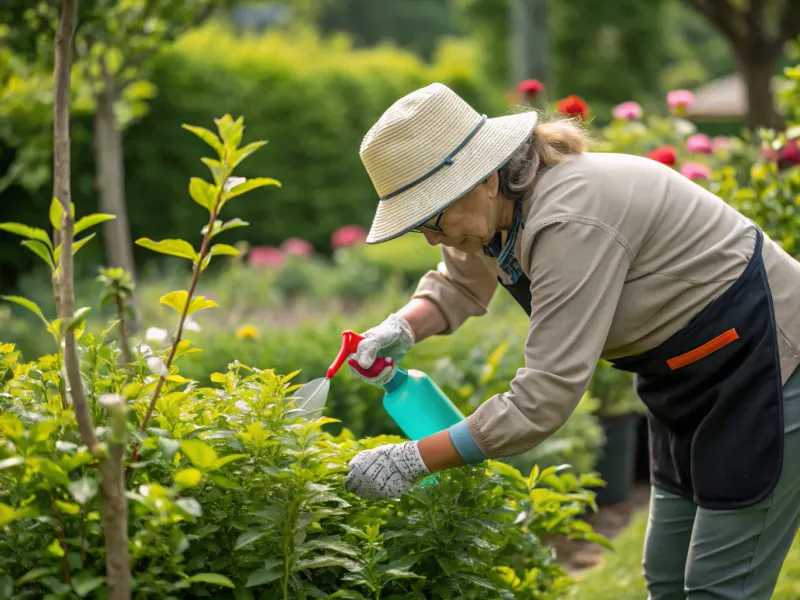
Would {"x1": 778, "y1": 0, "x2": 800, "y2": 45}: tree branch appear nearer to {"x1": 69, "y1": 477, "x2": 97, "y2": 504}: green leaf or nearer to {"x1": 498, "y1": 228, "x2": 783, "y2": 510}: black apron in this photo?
{"x1": 498, "y1": 228, "x2": 783, "y2": 510}: black apron

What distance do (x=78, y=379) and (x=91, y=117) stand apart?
8.21 meters

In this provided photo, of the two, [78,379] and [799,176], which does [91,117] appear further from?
[78,379]

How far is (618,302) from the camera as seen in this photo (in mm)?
2016

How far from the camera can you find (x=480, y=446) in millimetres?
1876

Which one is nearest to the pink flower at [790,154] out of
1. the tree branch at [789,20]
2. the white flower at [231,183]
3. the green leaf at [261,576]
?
the white flower at [231,183]

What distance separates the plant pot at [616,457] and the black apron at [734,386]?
255 centimetres

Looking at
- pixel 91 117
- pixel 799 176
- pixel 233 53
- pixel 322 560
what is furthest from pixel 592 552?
pixel 233 53

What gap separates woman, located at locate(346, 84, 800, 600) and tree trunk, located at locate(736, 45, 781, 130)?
10.8 m

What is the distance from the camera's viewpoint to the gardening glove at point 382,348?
87.0 inches

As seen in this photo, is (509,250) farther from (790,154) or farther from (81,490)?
(790,154)

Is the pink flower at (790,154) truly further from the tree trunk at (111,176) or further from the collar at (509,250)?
the tree trunk at (111,176)

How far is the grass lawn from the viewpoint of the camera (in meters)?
3.41

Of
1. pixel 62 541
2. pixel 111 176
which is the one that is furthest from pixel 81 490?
pixel 111 176

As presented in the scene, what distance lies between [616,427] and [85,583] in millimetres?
3520
